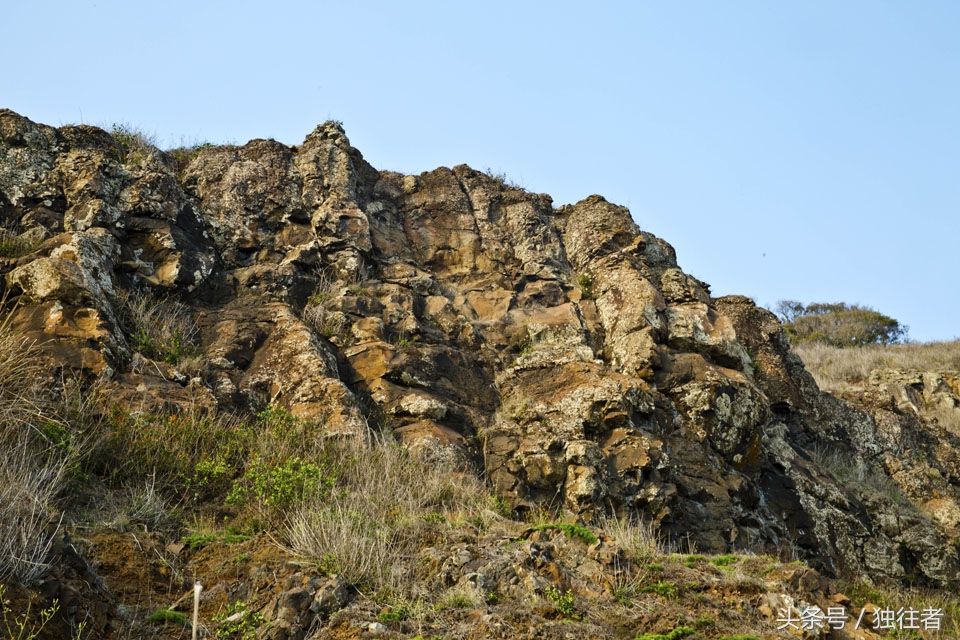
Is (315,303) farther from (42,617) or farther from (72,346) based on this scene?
(42,617)

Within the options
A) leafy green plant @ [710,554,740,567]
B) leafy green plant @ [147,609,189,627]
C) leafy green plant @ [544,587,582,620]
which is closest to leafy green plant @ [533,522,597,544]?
leafy green plant @ [544,587,582,620]

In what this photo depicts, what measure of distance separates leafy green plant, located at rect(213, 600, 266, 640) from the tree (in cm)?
3530

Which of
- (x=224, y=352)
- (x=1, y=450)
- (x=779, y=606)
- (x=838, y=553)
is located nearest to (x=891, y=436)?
(x=838, y=553)

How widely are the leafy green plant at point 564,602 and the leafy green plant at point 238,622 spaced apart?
208 centimetres

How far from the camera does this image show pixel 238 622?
206 inches

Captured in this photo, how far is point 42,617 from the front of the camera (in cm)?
463

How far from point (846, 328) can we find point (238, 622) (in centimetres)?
4034

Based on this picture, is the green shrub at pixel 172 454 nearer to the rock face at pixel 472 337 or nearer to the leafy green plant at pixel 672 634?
the rock face at pixel 472 337

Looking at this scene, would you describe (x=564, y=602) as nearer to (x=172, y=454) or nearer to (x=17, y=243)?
(x=172, y=454)

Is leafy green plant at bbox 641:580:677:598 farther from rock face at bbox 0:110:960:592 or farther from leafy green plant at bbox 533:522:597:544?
rock face at bbox 0:110:960:592

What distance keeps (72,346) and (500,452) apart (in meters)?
5.09

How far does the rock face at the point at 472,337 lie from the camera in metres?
9.43

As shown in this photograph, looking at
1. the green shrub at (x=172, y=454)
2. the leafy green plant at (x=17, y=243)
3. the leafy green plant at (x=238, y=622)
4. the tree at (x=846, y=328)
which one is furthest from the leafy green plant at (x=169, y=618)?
the tree at (x=846, y=328)
